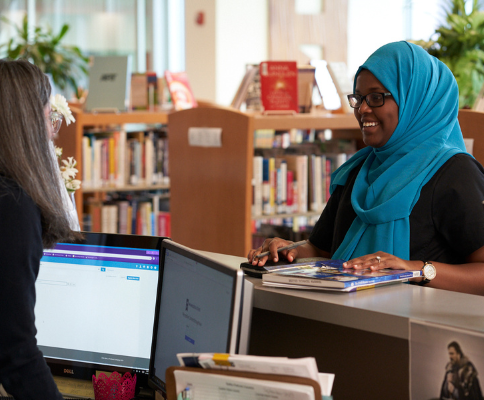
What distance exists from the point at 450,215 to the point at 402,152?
289 mm

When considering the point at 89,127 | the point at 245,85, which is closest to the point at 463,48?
the point at 245,85

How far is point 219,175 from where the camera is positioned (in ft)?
12.1

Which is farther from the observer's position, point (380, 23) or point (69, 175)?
point (380, 23)

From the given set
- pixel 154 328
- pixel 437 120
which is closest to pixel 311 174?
pixel 437 120

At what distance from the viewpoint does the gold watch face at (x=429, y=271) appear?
144 cm

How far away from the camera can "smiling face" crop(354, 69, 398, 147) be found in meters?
1.91

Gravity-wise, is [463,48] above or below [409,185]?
above

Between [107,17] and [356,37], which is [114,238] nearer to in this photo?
[356,37]

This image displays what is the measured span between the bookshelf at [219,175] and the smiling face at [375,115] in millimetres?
1556

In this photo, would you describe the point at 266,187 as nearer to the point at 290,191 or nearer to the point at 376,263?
the point at 290,191

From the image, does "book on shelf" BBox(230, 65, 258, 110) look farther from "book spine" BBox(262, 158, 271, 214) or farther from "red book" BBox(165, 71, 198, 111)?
"red book" BBox(165, 71, 198, 111)

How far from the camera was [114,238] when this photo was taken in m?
1.38

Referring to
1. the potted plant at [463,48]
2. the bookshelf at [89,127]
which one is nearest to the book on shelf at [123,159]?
the bookshelf at [89,127]

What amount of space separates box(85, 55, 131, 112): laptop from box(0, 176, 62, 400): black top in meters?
3.59
